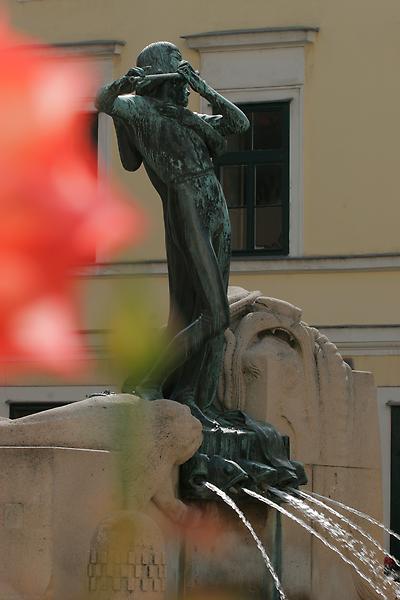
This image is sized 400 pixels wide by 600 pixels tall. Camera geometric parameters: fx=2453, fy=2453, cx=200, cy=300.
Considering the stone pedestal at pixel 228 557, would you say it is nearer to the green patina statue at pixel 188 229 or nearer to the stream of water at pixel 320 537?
the stream of water at pixel 320 537

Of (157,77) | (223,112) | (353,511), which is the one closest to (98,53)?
(223,112)

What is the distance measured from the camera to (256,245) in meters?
25.5

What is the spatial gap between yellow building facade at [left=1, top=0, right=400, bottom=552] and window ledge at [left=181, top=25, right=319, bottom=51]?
1cm

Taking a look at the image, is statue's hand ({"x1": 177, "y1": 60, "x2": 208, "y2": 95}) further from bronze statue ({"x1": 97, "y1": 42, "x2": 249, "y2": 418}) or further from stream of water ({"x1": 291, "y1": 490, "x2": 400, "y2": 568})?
stream of water ({"x1": 291, "y1": 490, "x2": 400, "y2": 568})

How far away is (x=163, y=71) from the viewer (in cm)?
1217

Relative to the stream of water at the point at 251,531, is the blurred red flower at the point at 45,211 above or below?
above

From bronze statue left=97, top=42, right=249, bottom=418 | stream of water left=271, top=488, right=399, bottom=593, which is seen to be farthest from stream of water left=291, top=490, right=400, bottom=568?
bronze statue left=97, top=42, right=249, bottom=418

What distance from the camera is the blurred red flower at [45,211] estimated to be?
52.5ft

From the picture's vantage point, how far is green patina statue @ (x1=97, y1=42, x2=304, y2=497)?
12.0 metres

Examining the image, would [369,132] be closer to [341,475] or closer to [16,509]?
[341,475]

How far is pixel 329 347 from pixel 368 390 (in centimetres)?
43

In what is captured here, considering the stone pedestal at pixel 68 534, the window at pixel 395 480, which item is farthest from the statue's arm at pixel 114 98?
Result: the window at pixel 395 480

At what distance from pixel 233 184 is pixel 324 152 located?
113cm

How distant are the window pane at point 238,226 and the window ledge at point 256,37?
2.04 m
